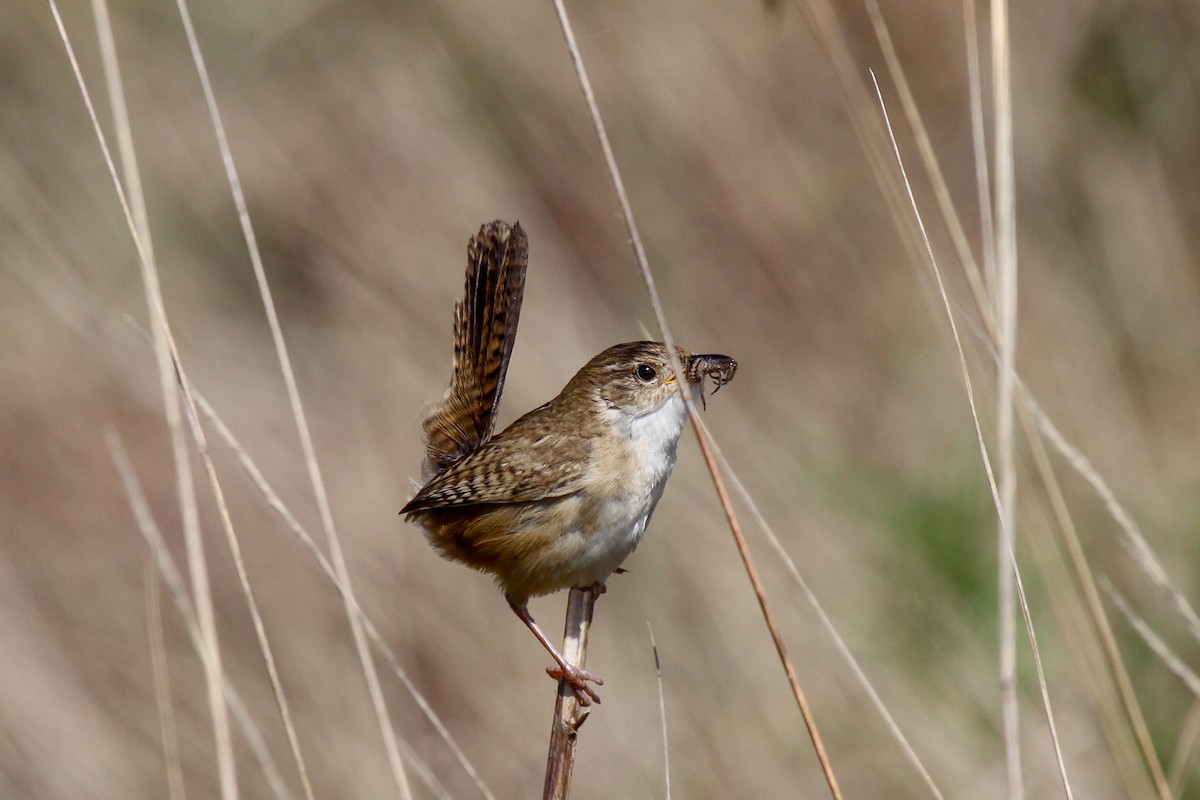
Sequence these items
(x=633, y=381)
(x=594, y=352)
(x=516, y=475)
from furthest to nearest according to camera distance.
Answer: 1. (x=594, y=352)
2. (x=633, y=381)
3. (x=516, y=475)

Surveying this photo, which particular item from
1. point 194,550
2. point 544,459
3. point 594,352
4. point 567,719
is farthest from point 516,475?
point 594,352

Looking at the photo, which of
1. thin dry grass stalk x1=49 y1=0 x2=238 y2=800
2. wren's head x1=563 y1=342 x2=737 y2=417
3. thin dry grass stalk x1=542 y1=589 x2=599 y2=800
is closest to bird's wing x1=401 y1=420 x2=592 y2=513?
wren's head x1=563 y1=342 x2=737 y2=417

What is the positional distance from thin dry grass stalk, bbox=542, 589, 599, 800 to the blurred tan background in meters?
1.81

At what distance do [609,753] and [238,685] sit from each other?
1.30 m

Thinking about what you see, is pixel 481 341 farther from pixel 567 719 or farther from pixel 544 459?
pixel 567 719

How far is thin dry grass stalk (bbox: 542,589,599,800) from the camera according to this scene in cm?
200

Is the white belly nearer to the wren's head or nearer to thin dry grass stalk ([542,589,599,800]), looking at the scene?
the wren's head

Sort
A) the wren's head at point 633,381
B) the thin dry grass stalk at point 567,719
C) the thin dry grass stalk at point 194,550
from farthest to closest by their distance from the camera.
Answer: the wren's head at point 633,381 < the thin dry grass stalk at point 567,719 < the thin dry grass stalk at point 194,550

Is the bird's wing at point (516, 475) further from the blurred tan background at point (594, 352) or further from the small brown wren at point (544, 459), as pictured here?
the blurred tan background at point (594, 352)

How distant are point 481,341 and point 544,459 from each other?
0.30 metres

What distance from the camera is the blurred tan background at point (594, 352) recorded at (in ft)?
13.5

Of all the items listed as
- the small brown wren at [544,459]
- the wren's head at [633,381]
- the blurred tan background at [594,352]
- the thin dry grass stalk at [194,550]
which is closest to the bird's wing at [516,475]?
the small brown wren at [544,459]

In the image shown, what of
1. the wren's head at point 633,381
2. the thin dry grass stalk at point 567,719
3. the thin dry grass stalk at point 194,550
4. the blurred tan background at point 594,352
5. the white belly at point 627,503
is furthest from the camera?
the blurred tan background at point 594,352

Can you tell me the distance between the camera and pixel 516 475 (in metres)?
2.73
